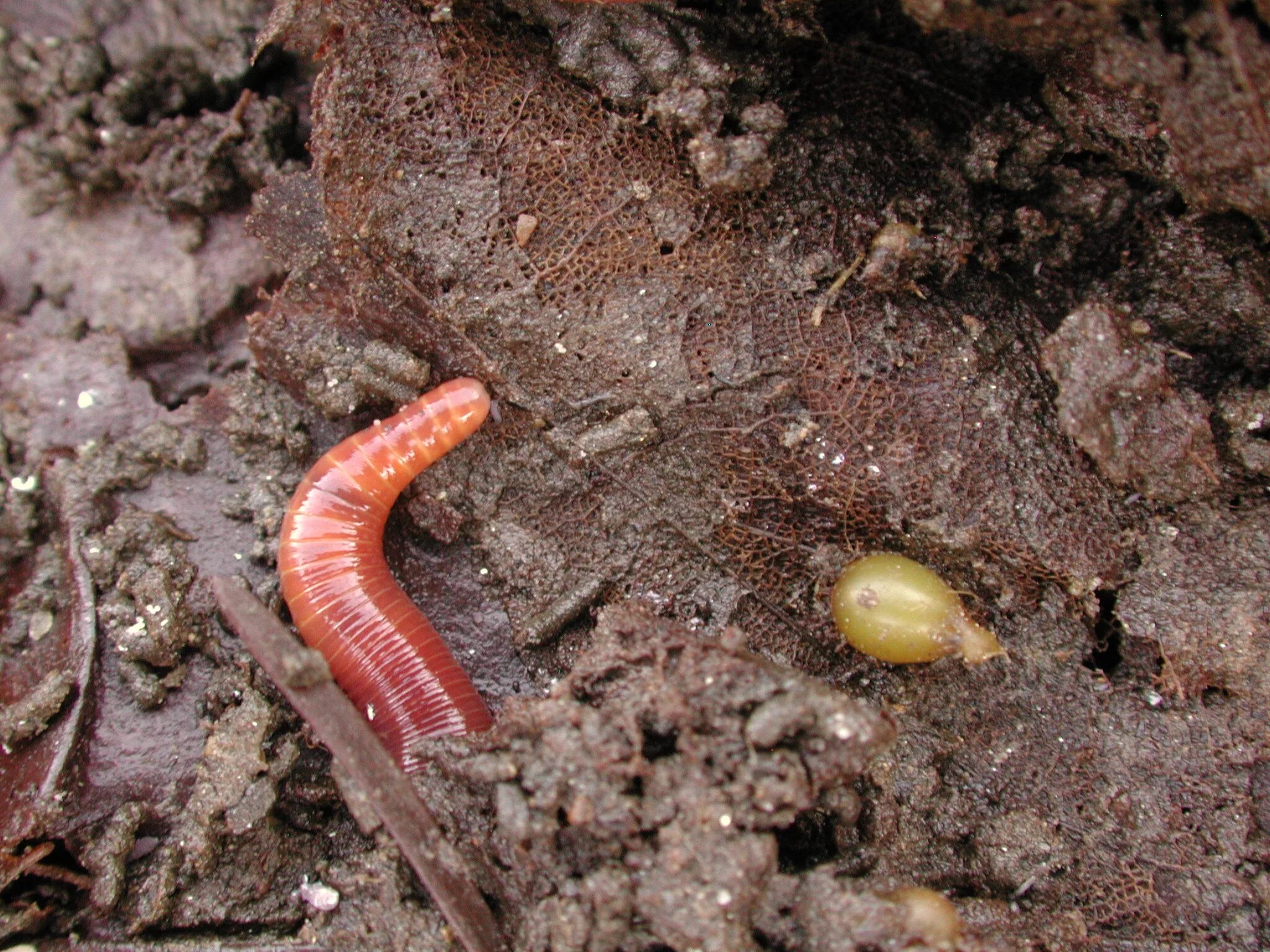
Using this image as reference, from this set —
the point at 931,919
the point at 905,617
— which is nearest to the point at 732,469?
the point at 905,617

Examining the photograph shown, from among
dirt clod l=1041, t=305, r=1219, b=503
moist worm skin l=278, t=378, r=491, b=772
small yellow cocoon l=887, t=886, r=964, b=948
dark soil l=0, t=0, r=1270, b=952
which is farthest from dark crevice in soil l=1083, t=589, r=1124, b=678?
moist worm skin l=278, t=378, r=491, b=772

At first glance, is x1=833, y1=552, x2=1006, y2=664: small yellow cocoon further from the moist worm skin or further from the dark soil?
the moist worm skin

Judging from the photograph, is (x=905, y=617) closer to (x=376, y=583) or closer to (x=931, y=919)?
(x=931, y=919)

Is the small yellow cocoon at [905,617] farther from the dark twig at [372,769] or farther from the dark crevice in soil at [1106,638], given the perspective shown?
the dark twig at [372,769]

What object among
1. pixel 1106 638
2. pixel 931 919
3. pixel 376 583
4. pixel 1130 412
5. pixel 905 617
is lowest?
pixel 376 583

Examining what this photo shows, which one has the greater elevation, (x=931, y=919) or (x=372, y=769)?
(x=931, y=919)

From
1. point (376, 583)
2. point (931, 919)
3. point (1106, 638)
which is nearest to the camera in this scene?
point (931, 919)

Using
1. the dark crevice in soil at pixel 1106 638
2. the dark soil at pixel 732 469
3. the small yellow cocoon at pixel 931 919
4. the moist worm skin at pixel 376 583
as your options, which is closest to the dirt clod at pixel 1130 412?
the dark soil at pixel 732 469
